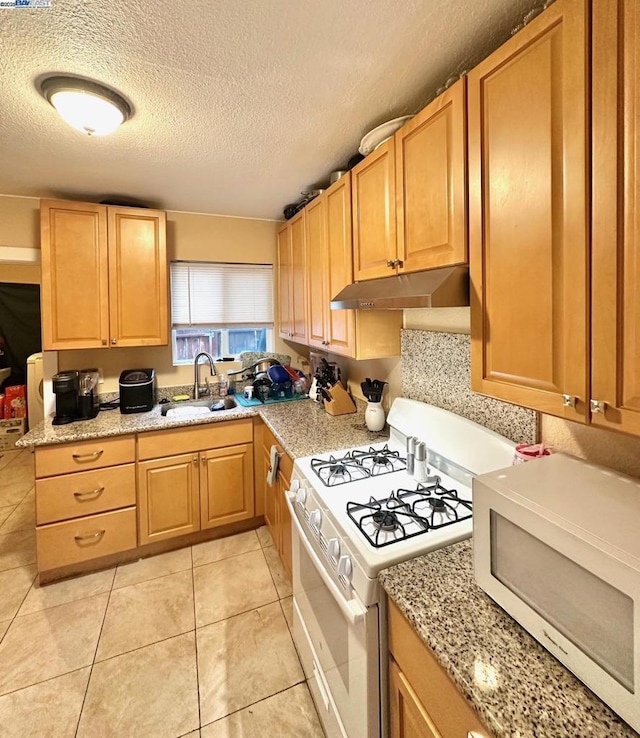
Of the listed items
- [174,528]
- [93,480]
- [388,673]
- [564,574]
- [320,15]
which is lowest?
[174,528]

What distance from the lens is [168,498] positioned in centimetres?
237

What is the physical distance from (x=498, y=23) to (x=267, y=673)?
102 inches

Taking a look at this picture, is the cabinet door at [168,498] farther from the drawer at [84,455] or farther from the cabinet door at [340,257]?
the cabinet door at [340,257]

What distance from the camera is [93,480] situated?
85.7 inches

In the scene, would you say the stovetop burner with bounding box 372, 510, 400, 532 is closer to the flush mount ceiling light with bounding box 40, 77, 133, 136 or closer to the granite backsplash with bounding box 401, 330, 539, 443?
the granite backsplash with bounding box 401, 330, 539, 443

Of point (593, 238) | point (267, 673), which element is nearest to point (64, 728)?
point (267, 673)

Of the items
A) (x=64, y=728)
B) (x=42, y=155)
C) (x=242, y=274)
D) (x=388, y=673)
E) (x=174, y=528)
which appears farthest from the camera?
(x=242, y=274)

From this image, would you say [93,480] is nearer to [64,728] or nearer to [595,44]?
[64,728]

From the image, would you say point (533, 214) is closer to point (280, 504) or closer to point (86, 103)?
point (86, 103)

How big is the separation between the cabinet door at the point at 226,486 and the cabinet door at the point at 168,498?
0.06 m

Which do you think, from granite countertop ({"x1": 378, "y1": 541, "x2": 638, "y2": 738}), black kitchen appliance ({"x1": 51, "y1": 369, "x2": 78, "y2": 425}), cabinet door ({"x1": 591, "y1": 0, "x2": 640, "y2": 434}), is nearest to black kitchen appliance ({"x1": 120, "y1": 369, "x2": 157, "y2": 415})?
black kitchen appliance ({"x1": 51, "y1": 369, "x2": 78, "y2": 425})

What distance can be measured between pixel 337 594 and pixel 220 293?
258cm

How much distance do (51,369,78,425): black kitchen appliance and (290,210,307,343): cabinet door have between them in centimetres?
155

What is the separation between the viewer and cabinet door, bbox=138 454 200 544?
231 centimetres
